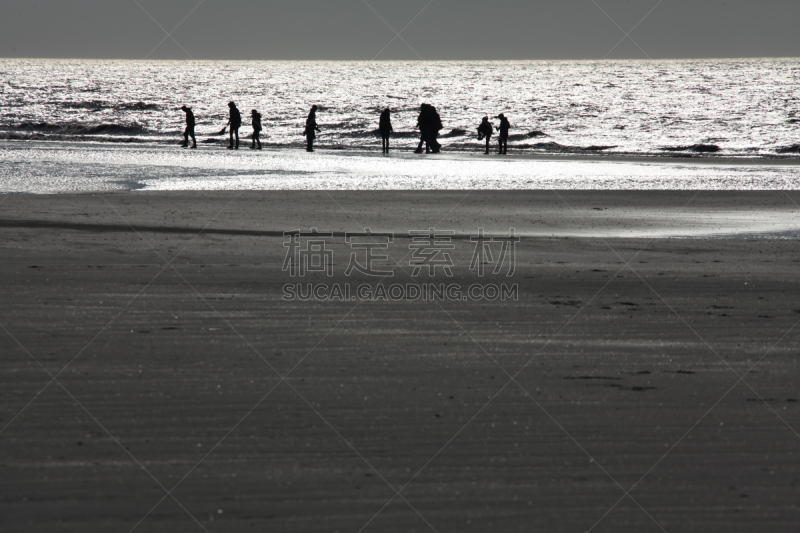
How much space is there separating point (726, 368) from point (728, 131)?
47.4 metres

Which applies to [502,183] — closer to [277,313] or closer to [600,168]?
[600,168]

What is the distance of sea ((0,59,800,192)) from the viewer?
17.9 meters

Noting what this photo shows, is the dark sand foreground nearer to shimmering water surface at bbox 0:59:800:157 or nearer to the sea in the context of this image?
the sea

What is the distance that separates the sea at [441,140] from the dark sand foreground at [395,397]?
915 cm

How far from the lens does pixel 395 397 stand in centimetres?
428

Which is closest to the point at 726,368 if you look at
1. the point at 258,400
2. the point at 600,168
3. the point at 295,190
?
the point at 258,400

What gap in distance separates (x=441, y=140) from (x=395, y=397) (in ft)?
130

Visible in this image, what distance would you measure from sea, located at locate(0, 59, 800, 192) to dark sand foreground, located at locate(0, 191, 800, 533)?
9151 millimetres

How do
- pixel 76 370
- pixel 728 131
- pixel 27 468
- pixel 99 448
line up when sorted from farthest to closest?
pixel 728 131, pixel 76 370, pixel 99 448, pixel 27 468

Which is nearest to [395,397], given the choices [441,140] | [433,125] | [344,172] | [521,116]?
[344,172]

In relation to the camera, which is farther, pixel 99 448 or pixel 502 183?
pixel 502 183

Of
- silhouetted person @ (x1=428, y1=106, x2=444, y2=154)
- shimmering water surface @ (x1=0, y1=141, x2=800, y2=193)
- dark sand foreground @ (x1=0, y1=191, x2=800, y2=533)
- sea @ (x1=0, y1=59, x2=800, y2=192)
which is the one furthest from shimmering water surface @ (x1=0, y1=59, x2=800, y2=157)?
dark sand foreground @ (x1=0, y1=191, x2=800, y2=533)

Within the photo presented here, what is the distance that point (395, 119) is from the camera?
60.5 metres

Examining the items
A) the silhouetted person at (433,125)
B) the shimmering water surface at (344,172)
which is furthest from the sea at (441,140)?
the silhouetted person at (433,125)
